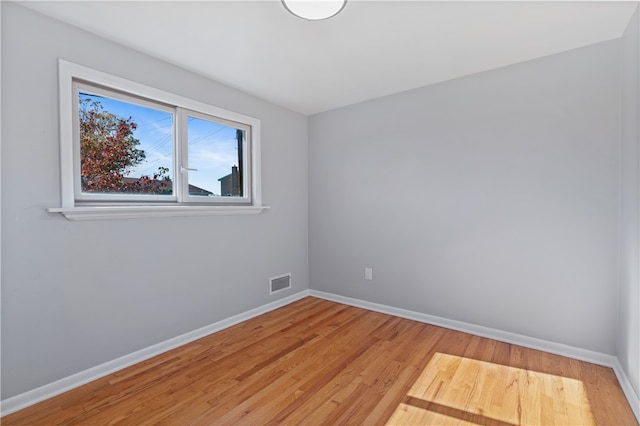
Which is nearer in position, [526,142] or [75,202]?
[75,202]

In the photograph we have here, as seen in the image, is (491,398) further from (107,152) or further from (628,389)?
(107,152)

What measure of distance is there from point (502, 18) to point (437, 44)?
404mm

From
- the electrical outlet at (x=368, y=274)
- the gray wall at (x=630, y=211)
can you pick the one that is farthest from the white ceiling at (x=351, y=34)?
the electrical outlet at (x=368, y=274)

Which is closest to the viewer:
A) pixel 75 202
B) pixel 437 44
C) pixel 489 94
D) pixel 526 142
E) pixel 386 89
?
pixel 75 202

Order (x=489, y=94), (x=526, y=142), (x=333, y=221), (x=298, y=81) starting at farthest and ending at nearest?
1. (x=333, y=221)
2. (x=298, y=81)
3. (x=489, y=94)
4. (x=526, y=142)

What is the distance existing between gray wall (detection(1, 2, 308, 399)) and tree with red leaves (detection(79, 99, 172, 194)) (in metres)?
0.19

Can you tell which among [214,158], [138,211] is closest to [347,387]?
[138,211]

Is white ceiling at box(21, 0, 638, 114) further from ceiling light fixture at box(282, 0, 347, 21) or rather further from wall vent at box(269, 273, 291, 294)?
wall vent at box(269, 273, 291, 294)

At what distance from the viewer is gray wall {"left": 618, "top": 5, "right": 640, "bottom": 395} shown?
1.69 m

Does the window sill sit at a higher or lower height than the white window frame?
lower

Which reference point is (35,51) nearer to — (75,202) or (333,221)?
(75,202)

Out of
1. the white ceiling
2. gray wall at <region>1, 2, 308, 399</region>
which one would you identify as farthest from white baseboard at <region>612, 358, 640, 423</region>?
gray wall at <region>1, 2, 308, 399</region>

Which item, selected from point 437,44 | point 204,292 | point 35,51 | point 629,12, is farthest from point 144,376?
point 629,12

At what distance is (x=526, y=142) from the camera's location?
91.4 inches
